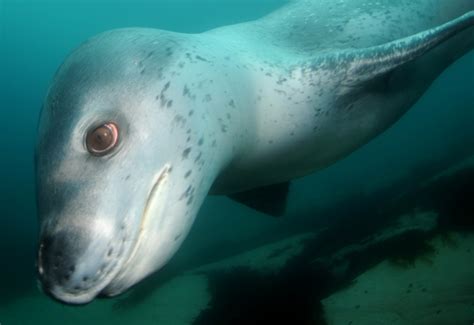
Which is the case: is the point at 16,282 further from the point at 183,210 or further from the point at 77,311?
the point at 183,210

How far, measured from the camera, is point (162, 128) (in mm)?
1644

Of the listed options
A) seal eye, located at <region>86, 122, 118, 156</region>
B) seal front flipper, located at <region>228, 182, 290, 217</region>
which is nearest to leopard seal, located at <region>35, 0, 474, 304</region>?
seal eye, located at <region>86, 122, 118, 156</region>

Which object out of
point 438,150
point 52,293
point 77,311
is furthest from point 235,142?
point 438,150

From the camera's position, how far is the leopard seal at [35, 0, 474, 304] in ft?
4.81

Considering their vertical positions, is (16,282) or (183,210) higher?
(183,210)

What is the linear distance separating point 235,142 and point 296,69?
885 millimetres

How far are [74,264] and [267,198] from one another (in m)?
3.15

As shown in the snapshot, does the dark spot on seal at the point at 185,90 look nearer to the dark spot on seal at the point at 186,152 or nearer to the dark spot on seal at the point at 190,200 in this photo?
the dark spot on seal at the point at 186,152

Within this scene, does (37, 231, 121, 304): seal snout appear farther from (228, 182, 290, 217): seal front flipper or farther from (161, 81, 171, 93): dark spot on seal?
(228, 182, 290, 217): seal front flipper

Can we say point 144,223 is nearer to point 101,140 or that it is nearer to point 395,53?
point 101,140

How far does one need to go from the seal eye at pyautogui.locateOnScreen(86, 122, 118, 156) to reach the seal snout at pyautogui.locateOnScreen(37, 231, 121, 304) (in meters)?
0.33

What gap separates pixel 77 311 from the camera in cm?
836

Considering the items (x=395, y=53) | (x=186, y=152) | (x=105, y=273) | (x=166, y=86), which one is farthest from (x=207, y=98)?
(x=395, y=53)

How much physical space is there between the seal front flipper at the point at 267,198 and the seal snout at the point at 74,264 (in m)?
2.73
